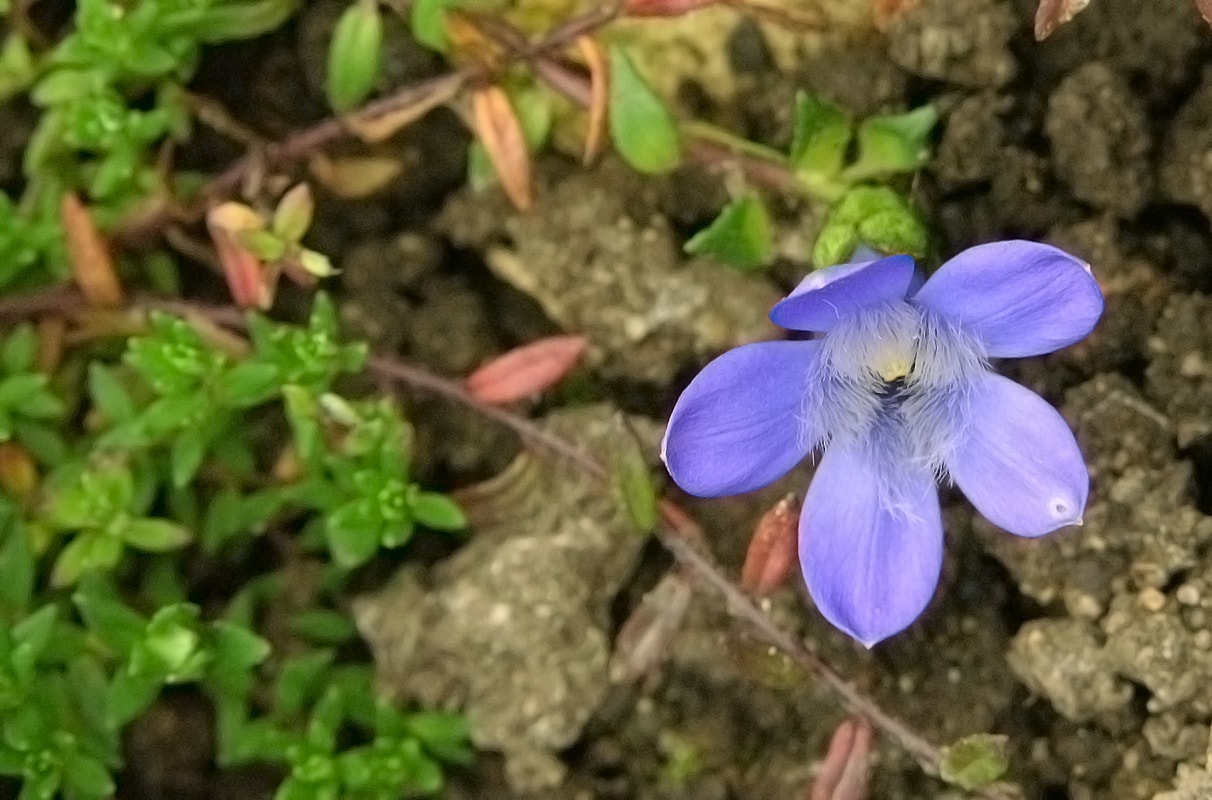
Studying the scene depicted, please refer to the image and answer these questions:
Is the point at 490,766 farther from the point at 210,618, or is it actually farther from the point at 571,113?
the point at 571,113

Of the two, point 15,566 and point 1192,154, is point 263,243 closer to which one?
Answer: point 15,566

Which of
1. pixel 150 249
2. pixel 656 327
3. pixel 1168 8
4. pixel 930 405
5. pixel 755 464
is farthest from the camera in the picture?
pixel 150 249

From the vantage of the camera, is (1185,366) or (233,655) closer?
(1185,366)

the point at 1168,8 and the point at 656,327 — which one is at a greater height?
the point at 1168,8

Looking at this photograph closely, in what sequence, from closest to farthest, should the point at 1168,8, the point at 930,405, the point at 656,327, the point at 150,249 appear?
the point at 930,405
the point at 1168,8
the point at 656,327
the point at 150,249

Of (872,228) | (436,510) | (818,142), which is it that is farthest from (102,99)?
(872,228)

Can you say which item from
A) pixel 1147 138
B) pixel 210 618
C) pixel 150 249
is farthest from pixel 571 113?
pixel 210 618
